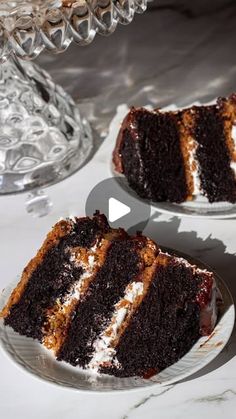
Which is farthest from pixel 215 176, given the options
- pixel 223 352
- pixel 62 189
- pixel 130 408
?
pixel 130 408

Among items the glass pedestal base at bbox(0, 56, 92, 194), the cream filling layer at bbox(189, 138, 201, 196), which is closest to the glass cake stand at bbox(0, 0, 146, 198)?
the glass pedestal base at bbox(0, 56, 92, 194)

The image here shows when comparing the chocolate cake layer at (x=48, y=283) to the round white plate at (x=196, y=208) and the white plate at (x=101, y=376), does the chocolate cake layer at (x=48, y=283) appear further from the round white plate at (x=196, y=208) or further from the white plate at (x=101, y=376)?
the round white plate at (x=196, y=208)

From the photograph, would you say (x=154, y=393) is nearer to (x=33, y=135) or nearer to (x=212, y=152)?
(x=212, y=152)

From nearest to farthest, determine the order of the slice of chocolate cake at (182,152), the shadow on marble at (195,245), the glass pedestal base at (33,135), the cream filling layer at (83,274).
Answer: the cream filling layer at (83,274), the shadow on marble at (195,245), the slice of chocolate cake at (182,152), the glass pedestal base at (33,135)

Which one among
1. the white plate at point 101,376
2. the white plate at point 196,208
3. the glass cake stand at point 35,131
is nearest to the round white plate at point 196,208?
the white plate at point 196,208

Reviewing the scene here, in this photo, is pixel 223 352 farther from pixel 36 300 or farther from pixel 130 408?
pixel 36 300
